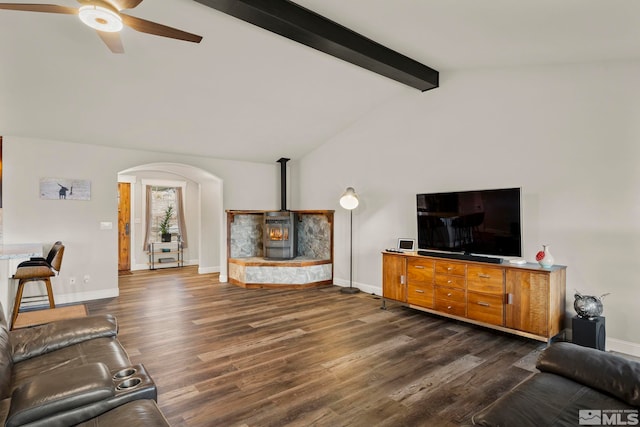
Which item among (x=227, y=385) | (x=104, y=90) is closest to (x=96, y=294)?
(x=104, y=90)

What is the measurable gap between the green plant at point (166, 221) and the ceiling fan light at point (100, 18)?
676 centimetres

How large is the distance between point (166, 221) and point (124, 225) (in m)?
0.92

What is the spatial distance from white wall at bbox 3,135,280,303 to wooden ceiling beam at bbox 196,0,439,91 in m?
3.72

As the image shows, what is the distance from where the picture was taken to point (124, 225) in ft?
26.8

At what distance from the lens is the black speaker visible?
10.2ft

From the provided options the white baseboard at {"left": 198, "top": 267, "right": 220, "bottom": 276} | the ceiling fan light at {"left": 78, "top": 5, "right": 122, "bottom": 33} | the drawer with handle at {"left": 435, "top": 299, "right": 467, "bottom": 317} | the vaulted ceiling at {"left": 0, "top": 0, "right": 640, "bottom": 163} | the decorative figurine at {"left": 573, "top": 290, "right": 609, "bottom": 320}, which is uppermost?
the vaulted ceiling at {"left": 0, "top": 0, "right": 640, "bottom": 163}

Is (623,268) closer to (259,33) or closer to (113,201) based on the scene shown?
(259,33)

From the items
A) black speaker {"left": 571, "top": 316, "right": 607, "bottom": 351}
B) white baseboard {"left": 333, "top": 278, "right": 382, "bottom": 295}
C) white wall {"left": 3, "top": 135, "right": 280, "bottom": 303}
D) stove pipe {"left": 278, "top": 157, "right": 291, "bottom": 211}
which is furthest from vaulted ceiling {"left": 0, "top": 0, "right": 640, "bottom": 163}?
white baseboard {"left": 333, "top": 278, "right": 382, "bottom": 295}

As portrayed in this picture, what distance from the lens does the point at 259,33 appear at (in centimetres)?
349

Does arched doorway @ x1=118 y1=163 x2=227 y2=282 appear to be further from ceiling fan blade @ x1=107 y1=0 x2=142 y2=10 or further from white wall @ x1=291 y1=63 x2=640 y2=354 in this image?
ceiling fan blade @ x1=107 y1=0 x2=142 y2=10

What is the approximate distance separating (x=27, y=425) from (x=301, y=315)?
337cm

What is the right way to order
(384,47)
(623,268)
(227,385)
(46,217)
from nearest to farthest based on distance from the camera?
(227,385) < (623,268) < (384,47) < (46,217)

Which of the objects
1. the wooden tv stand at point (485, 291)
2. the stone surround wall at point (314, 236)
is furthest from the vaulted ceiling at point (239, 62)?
the wooden tv stand at point (485, 291)

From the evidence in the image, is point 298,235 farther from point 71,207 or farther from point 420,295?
point 71,207
